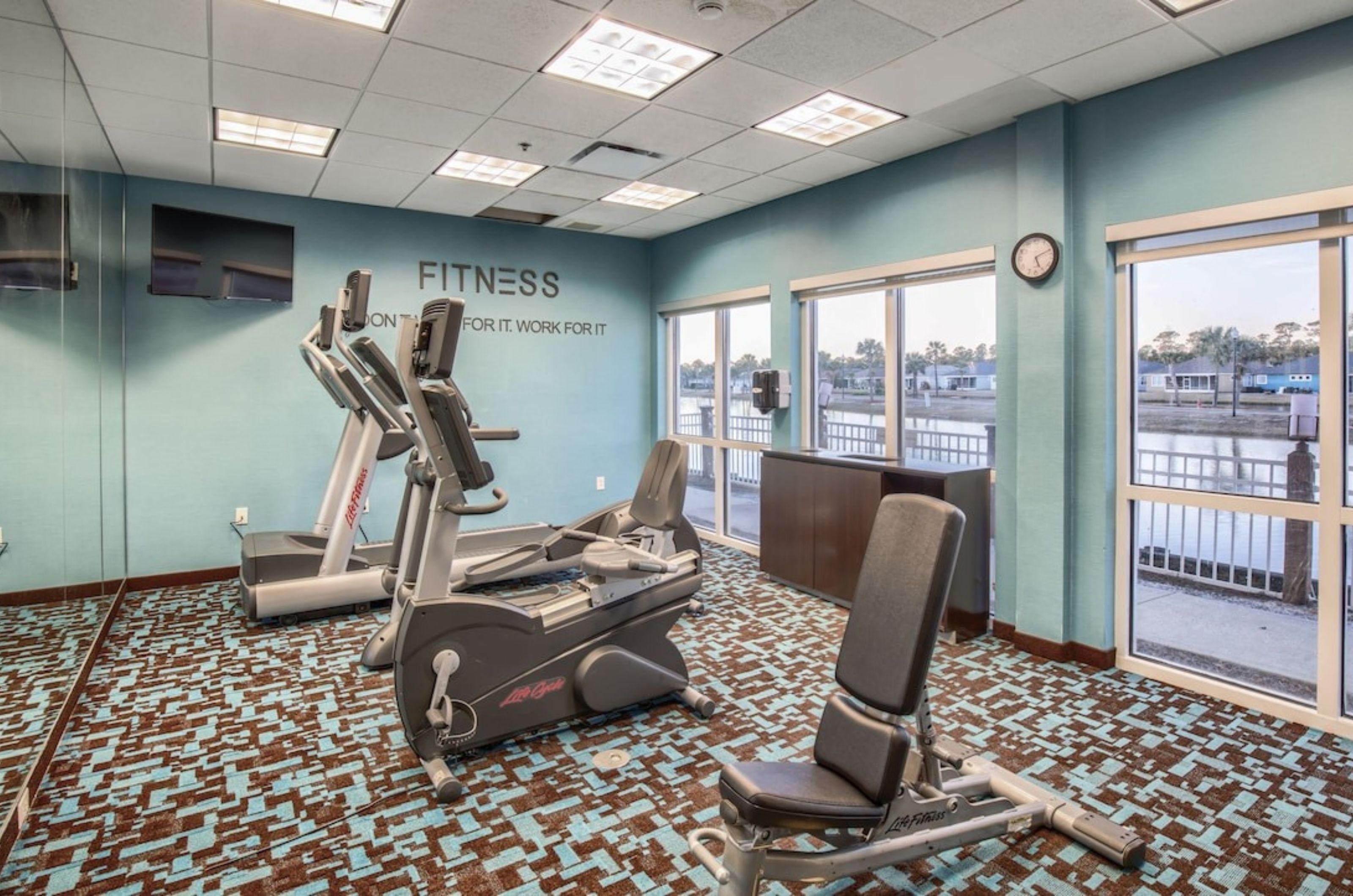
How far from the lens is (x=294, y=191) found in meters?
5.52

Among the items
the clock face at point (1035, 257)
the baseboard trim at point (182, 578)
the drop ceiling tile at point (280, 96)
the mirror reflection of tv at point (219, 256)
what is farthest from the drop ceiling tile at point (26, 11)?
the clock face at point (1035, 257)

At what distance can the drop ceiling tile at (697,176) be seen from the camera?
16.1ft

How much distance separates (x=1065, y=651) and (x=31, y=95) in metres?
5.26

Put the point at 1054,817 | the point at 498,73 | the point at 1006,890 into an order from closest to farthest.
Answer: the point at 1006,890, the point at 1054,817, the point at 498,73

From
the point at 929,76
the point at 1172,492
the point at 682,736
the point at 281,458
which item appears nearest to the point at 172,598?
the point at 281,458

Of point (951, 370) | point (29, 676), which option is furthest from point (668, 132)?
point (29, 676)

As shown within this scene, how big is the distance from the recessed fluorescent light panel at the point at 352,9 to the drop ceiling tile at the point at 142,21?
36cm

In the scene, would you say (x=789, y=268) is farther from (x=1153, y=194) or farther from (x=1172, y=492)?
(x=1172, y=492)

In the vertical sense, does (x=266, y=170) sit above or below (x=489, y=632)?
above

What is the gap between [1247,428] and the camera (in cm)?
347

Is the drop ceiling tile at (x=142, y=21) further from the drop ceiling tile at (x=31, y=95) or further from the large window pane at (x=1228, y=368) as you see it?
the large window pane at (x=1228, y=368)

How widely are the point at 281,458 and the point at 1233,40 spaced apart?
6309 mm

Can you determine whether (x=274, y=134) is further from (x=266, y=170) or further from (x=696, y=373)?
(x=696, y=373)

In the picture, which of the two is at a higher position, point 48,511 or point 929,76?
point 929,76
